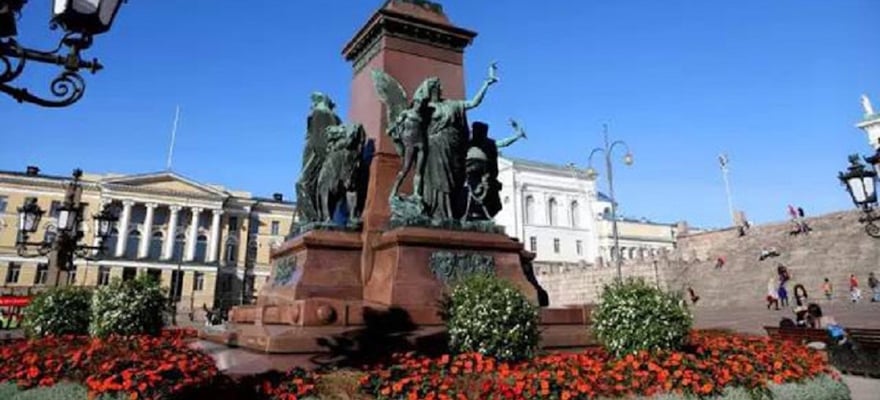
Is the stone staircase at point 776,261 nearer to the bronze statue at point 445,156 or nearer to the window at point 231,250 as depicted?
the bronze statue at point 445,156

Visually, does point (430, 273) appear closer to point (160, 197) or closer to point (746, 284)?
point (746, 284)

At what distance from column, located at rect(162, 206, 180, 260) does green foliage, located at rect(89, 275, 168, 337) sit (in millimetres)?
63928

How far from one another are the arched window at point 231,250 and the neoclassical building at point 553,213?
112 ft

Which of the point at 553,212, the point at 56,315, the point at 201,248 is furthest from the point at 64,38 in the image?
the point at 201,248

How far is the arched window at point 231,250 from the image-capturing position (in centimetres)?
7125

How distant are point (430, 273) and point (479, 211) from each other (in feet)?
6.58

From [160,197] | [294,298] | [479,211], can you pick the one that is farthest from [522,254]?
[160,197]

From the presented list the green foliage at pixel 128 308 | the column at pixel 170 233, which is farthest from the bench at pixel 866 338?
the column at pixel 170 233

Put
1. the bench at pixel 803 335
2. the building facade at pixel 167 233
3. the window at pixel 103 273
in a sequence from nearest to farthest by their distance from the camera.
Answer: the bench at pixel 803 335, the building facade at pixel 167 233, the window at pixel 103 273

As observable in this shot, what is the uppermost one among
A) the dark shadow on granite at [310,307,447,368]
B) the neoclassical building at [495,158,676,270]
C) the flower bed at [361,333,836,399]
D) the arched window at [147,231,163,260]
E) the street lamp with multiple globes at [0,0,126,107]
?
the neoclassical building at [495,158,676,270]

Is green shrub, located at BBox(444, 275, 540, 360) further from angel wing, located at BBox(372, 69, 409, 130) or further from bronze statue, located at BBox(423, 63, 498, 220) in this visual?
angel wing, located at BBox(372, 69, 409, 130)

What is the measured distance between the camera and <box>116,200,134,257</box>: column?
64688 millimetres

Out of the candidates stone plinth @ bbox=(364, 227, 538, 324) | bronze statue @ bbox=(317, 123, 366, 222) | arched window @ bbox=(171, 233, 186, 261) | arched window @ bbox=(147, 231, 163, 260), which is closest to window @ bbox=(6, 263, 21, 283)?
arched window @ bbox=(147, 231, 163, 260)

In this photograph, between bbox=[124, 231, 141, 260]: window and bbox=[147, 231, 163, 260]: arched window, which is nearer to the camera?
bbox=[124, 231, 141, 260]: window
